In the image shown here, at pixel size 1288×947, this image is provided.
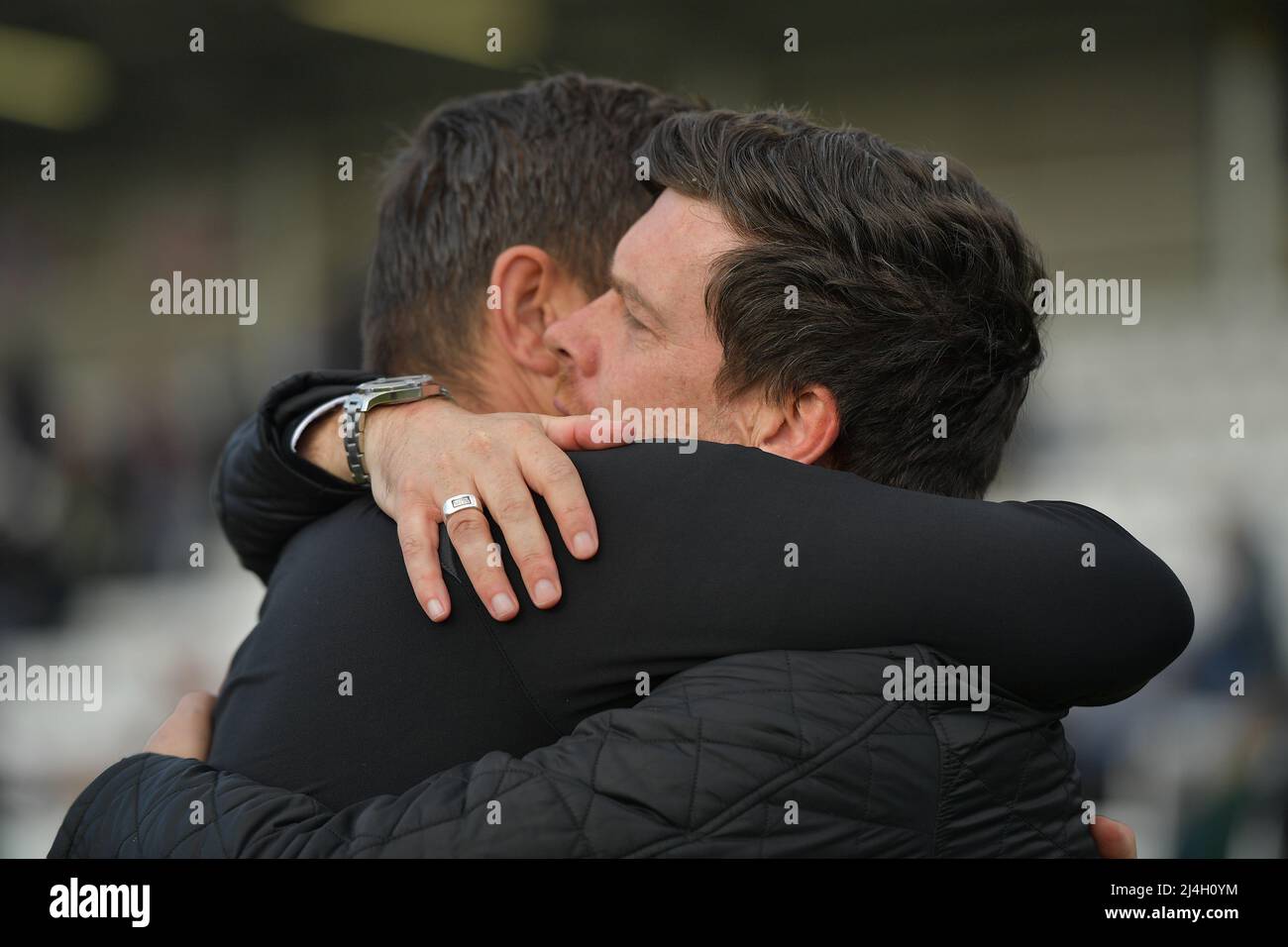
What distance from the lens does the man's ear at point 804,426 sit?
1831 millimetres

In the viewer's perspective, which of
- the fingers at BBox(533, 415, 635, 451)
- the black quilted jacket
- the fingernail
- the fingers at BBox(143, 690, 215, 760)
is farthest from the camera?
the fingers at BBox(143, 690, 215, 760)

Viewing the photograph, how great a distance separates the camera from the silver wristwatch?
5.94 feet

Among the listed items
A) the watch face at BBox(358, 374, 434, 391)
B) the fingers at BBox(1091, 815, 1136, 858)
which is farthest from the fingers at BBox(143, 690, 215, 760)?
the fingers at BBox(1091, 815, 1136, 858)

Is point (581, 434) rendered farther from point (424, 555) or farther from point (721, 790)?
point (721, 790)

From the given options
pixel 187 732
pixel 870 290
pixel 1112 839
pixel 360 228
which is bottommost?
pixel 1112 839

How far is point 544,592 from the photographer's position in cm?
146

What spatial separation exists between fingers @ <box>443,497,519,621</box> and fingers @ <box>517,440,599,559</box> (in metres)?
0.08

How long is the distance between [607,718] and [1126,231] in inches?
369

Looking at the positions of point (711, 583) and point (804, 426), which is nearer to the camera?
point (711, 583)

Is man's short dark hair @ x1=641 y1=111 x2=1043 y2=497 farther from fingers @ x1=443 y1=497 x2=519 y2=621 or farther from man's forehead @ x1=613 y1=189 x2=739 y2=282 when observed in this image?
fingers @ x1=443 y1=497 x2=519 y2=621

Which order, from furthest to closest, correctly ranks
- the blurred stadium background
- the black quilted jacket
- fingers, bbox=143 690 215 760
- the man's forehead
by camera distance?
the blurred stadium background < the man's forehead < fingers, bbox=143 690 215 760 < the black quilted jacket

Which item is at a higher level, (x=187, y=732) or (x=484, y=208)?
(x=484, y=208)

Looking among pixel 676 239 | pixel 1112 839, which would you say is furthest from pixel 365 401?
pixel 1112 839

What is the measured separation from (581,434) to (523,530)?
18 cm
